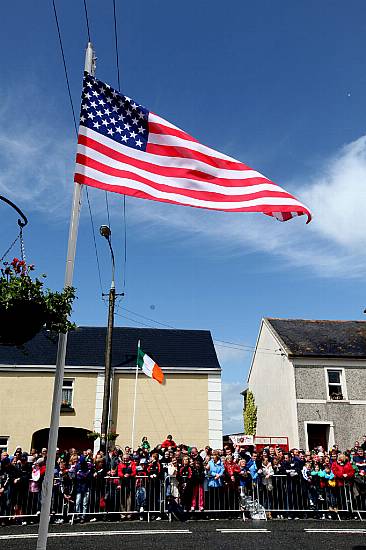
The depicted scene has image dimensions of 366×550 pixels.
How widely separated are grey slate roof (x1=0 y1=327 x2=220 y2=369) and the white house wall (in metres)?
3.87

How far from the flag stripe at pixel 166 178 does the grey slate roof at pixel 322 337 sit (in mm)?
18661

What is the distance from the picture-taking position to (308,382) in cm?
2405

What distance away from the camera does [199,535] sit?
→ 9625 millimetres

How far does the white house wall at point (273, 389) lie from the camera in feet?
78.8

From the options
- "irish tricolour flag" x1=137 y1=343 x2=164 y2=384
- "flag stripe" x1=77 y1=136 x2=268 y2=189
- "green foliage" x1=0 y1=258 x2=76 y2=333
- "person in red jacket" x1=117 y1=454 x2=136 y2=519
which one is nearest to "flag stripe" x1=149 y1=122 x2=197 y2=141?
"flag stripe" x1=77 y1=136 x2=268 y2=189

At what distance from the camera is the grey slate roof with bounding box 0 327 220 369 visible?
74.6ft

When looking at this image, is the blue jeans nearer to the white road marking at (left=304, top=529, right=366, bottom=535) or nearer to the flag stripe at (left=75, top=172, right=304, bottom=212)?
the white road marking at (left=304, top=529, right=366, bottom=535)

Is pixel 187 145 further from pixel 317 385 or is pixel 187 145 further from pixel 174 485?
pixel 317 385

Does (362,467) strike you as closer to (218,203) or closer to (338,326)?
(218,203)

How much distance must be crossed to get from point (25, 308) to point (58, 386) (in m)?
0.96

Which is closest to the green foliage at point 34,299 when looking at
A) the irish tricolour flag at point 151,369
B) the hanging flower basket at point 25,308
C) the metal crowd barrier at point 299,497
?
the hanging flower basket at point 25,308

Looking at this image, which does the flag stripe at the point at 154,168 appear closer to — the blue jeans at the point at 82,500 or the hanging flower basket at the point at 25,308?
the hanging flower basket at the point at 25,308

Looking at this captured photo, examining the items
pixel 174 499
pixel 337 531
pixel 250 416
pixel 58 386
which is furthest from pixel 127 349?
pixel 58 386

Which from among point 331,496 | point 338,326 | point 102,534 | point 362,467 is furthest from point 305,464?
point 338,326
